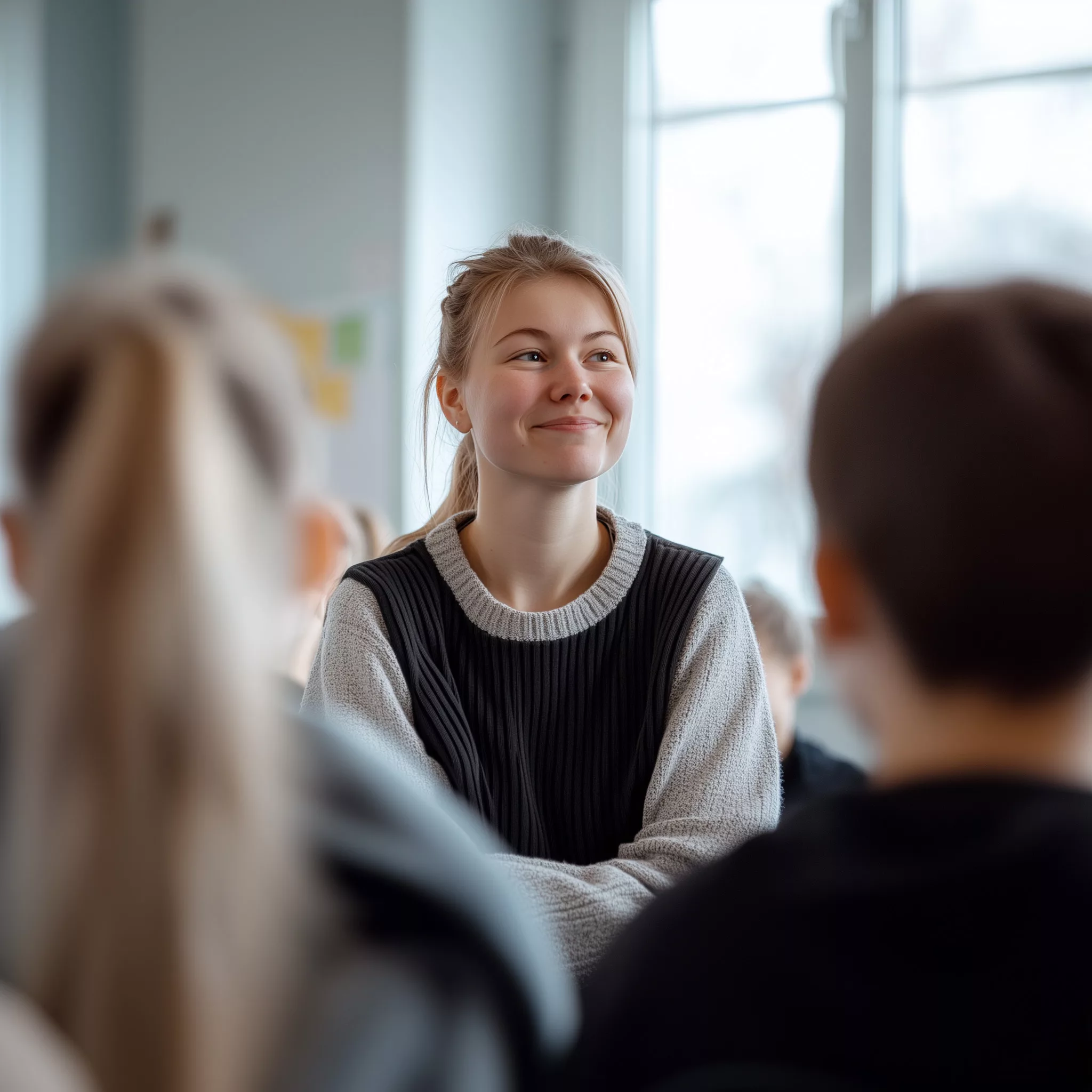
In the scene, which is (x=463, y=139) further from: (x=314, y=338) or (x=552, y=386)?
(x=552, y=386)

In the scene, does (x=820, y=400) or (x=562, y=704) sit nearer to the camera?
(x=820, y=400)

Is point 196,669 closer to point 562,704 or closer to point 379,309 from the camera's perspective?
point 562,704

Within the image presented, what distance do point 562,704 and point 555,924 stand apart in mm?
294

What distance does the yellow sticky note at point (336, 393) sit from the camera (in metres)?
3.57

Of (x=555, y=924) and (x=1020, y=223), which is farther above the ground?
(x=1020, y=223)

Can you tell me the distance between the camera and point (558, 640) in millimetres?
1539

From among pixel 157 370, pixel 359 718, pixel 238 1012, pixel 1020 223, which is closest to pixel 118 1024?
pixel 238 1012

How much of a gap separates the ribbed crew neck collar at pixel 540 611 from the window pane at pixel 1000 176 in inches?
76.6

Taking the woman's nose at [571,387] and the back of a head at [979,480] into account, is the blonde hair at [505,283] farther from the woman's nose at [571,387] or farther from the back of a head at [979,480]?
the back of a head at [979,480]

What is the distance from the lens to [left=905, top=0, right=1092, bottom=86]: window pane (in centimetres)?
331

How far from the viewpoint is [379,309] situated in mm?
3494

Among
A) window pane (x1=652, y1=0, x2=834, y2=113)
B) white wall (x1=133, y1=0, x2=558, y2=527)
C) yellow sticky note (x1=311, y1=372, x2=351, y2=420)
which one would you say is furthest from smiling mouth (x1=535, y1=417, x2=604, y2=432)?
window pane (x1=652, y1=0, x2=834, y2=113)

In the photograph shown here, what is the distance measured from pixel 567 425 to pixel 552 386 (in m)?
0.05

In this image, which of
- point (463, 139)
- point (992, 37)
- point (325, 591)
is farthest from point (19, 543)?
point (992, 37)
